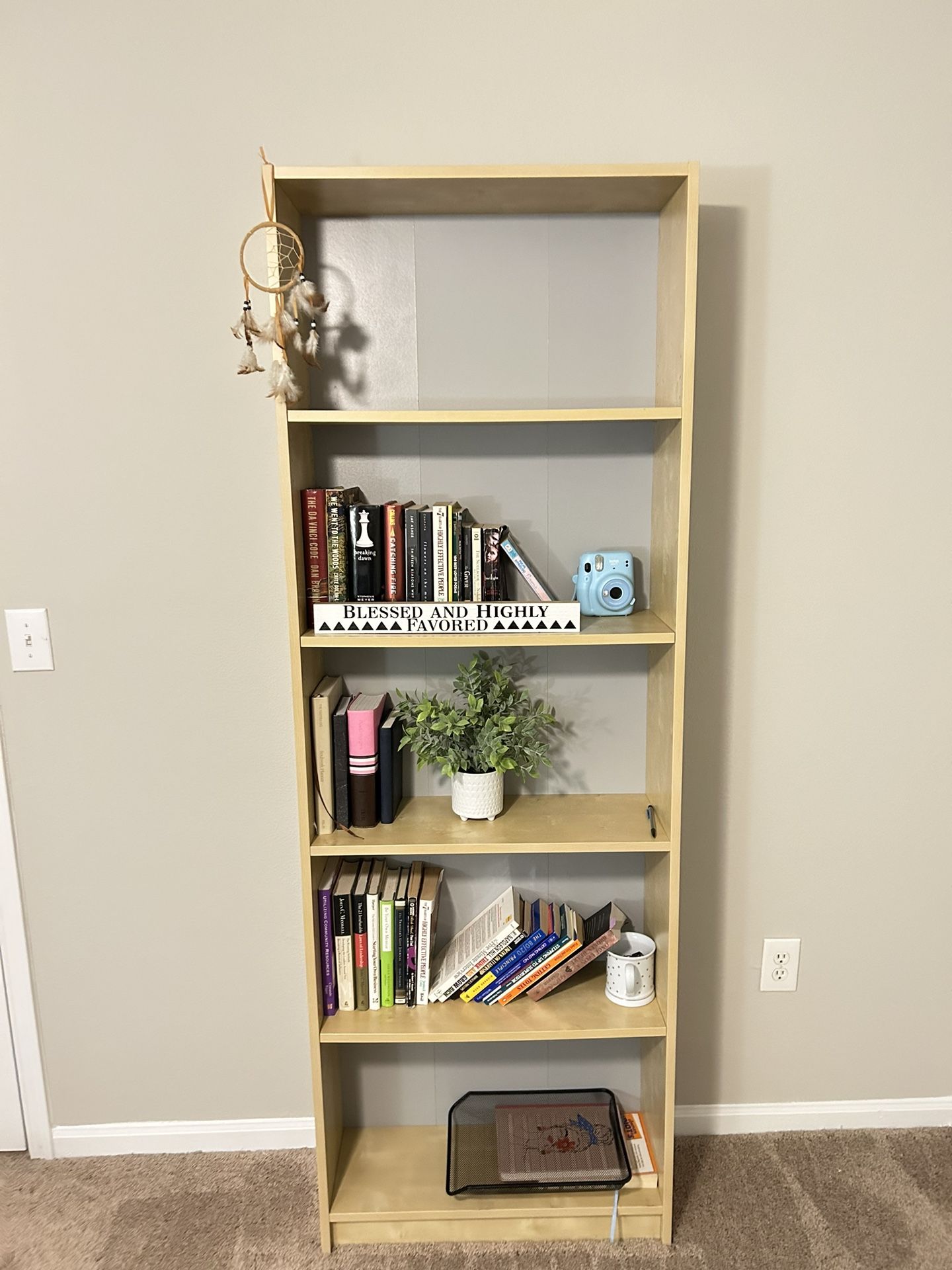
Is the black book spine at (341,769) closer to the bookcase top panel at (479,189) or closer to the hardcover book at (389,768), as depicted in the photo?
the hardcover book at (389,768)

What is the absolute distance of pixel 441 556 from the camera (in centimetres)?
159

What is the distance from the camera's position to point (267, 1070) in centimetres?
194

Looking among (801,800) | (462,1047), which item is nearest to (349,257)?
(801,800)

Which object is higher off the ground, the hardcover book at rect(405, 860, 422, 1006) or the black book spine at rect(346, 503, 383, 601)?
the black book spine at rect(346, 503, 383, 601)

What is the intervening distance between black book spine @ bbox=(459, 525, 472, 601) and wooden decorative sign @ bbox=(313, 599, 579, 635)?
0.21 feet

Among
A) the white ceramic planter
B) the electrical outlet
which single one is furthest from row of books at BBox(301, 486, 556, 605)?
the electrical outlet

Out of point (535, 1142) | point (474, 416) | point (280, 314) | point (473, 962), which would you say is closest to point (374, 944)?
point (473, 962)

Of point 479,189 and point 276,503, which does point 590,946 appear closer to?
point 276,503

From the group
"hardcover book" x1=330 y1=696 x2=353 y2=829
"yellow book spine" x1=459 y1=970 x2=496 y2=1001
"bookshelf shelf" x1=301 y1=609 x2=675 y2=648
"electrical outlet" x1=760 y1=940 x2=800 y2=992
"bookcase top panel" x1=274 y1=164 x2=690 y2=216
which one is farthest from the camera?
"electrical outlet" x1=760 y1=940 x2=800 y2=992

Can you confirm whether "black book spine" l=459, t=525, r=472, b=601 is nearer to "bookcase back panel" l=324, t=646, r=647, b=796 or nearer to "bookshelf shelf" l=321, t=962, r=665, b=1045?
"bookcase back panel" l=324, t=646, r=647, b=796

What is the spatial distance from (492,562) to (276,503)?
17.6 inches

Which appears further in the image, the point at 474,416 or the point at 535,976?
the point at 535,976

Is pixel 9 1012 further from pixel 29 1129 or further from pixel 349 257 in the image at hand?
pixel 349 257

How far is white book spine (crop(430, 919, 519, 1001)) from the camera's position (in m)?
1.71
